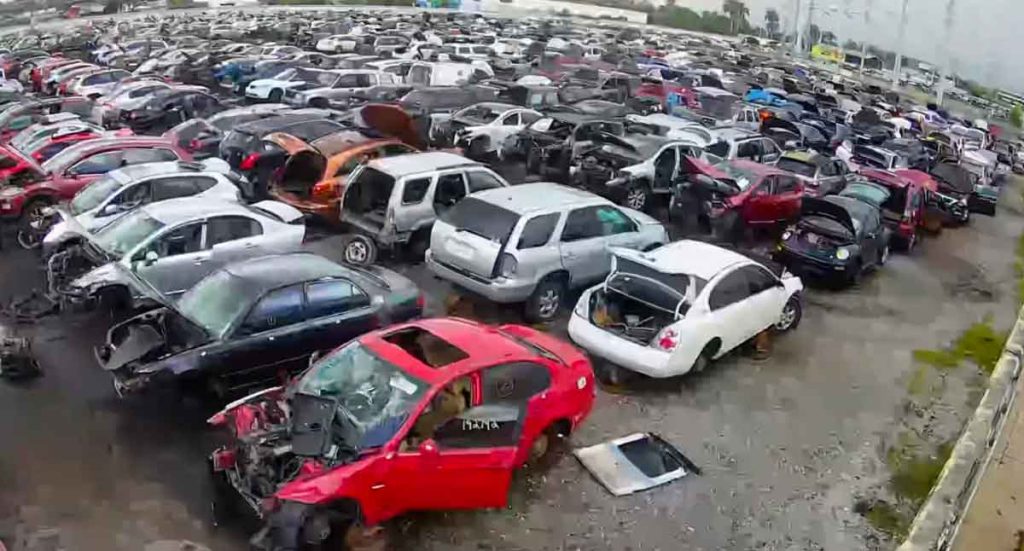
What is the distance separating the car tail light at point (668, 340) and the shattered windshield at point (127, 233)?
6.17 meters

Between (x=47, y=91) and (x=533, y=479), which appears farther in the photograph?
(x=47, y=91)

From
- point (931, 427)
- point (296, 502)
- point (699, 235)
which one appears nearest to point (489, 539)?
point (296, 502)

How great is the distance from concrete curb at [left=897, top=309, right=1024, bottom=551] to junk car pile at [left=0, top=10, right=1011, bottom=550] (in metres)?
2.91

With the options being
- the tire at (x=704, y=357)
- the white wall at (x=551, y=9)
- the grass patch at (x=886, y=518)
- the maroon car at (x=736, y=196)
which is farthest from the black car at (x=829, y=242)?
the white wall at (x=551, y=9)

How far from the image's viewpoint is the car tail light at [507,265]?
37.0ft

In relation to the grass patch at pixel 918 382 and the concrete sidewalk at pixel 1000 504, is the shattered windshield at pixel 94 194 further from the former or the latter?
the concrete sidewalk at pixel 1000 504

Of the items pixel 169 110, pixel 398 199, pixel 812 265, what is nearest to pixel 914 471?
pixel 812 265

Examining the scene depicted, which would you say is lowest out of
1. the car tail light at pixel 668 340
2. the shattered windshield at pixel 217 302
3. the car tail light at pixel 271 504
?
the car tail light at pixel 668 340

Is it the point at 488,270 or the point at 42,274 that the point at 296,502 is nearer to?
the point at 488,270

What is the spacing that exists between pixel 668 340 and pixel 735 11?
271 feet

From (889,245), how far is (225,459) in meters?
14.3

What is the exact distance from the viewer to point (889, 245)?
58.0 ft

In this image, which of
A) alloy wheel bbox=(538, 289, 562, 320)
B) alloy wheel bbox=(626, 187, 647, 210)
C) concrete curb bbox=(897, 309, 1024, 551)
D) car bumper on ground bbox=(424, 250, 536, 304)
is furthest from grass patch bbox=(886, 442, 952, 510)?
alloy wheel bbox=(626, 187, 647, 210)

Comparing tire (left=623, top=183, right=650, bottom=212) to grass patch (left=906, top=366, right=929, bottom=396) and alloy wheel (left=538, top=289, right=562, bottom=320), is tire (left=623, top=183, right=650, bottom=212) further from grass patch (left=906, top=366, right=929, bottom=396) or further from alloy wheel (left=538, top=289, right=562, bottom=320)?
grass patch (left=906, top=366, right=929, bottom=396)
